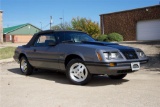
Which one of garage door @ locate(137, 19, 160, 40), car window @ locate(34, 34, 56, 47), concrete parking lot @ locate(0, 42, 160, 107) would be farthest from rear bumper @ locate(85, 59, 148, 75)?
garage door @ locate(137, 19, 160, 40)

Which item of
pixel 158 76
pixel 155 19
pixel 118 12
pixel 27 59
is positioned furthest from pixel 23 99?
pixel 118 12

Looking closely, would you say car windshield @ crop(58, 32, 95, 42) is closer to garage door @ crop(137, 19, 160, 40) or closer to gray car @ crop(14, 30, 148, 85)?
gray car @ crop(14, 30, 148, 85)

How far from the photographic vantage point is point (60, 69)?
7.27 meters

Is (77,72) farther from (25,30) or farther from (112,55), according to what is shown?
(25,30)

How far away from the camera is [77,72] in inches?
265

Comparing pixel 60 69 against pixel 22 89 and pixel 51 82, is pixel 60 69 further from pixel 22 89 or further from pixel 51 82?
pixel 22 89

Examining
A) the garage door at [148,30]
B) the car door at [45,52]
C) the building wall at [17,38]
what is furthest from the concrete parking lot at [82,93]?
the building wall at [17,38]

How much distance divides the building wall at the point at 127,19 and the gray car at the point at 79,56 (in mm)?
22502

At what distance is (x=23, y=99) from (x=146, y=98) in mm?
2501

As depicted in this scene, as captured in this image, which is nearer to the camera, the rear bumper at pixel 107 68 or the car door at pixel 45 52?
the rear bumper at pixel 107 68

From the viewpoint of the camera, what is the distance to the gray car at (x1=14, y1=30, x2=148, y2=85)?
20.4 feet

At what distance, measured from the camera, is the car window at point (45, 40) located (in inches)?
301

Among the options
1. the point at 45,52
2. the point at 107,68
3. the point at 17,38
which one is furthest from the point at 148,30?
the point at 17,38

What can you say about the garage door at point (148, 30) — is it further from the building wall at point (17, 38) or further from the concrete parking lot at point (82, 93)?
the building wall at point (17, 38)
